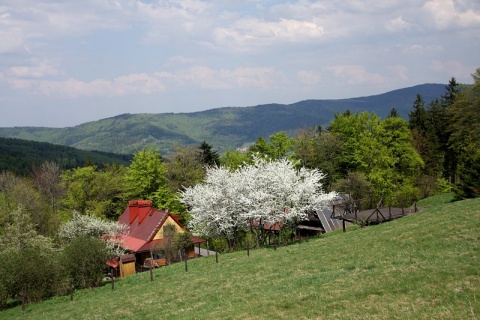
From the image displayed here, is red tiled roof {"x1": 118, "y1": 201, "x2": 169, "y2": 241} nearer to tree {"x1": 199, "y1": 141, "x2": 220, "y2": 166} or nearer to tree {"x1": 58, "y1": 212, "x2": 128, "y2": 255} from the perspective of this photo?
tree {"x1": 58, "y1": 212, "x2": 128, "y2": 255}

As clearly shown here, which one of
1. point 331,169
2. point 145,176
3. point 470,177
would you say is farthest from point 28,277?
point 331,169

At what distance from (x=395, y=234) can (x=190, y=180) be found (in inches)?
1847

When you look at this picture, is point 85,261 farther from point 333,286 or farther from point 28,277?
point 333,286

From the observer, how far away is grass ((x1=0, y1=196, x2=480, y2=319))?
12.3 m

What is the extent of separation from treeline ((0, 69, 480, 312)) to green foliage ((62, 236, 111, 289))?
11891 mm

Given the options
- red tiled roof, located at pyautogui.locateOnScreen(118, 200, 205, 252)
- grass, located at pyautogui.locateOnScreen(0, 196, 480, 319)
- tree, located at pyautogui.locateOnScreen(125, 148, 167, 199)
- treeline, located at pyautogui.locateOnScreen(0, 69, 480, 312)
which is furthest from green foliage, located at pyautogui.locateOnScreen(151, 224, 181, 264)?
tree, located at pyautogui.locateOnScreen(125, 148, 167, 199)

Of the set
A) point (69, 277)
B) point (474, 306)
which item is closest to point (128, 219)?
point (69, 277)

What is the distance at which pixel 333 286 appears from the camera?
15422 millimetres

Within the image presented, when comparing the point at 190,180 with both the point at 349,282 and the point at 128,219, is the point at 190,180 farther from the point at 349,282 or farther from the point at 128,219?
the point at 349,282

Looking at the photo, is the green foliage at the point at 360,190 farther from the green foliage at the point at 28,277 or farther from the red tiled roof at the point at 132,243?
the green foliage at the point at 28,277

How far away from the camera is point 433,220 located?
26031mm

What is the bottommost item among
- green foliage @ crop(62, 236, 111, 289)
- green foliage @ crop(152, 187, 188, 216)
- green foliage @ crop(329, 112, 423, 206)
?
green foliage @ crop(62, 236, 111, 289)

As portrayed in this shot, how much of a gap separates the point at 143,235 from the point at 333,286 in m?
40.6

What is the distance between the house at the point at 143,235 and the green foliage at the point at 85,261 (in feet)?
43.8
